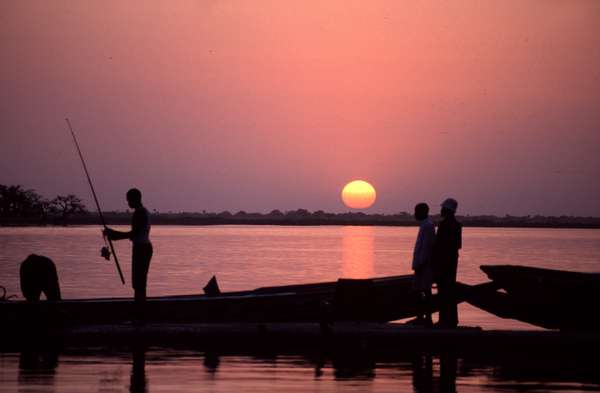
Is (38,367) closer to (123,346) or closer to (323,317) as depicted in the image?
(123,346)

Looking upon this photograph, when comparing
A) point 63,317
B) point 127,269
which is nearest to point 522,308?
point 63,317

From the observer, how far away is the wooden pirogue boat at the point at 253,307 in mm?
15273

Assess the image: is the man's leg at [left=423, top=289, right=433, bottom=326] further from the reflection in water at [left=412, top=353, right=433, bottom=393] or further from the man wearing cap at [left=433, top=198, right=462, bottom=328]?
the reflection in water at [left=412, top=353, right=433, bottom=393]

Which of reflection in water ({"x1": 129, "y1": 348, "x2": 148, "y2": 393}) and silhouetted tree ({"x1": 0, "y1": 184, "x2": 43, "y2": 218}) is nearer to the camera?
reflection in water ({"x1": 129, "y1": 348, "x2": 148, "y2": 393})

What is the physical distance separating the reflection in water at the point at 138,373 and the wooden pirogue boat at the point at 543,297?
224 inches

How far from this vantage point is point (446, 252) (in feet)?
48.5

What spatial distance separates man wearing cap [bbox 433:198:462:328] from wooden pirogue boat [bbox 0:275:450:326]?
3.79 feet

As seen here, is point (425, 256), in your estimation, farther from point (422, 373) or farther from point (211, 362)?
point (211, 362)

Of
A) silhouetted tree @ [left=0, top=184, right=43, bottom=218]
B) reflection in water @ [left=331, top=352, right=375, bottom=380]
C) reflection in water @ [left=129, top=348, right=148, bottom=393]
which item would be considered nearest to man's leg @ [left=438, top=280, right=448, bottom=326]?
reflection in water @ [left=331, top=352, right=375, bottom=380]

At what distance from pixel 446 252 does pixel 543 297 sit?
2.82 meters

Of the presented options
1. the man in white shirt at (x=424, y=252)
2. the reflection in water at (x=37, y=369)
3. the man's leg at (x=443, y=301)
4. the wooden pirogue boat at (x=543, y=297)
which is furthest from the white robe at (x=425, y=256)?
the reflection in water at (x=37, y=369)

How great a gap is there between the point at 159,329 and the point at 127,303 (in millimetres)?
1463

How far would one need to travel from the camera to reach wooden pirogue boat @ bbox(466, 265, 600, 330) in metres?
16.4

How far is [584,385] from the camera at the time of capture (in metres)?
12.1
